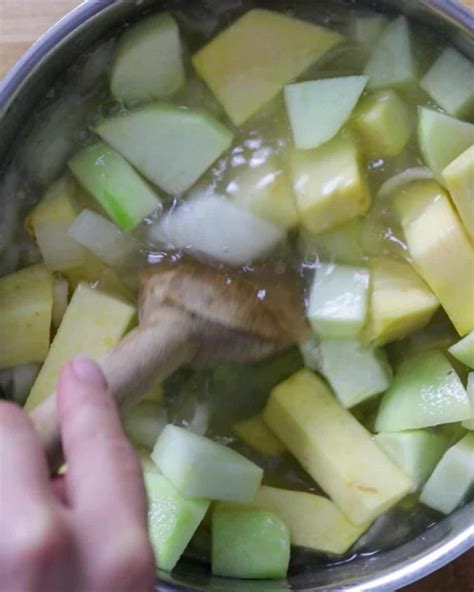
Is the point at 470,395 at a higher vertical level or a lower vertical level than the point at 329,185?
lower

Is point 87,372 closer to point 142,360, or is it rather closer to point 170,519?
point 142,360

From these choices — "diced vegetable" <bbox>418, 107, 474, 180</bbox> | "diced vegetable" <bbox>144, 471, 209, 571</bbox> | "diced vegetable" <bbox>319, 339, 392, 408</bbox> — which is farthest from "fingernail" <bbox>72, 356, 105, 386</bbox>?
"diced vegetable" <bbox>418, 107, 474, 180</bbox>

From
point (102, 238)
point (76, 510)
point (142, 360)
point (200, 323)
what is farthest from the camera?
point (102, 238)

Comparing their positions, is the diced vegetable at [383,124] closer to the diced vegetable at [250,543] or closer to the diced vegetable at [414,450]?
the diced vegetable at [414,450]

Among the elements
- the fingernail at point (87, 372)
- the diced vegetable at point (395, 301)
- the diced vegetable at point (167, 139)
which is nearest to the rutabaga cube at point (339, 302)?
the diced vegetable at point (395, 301)

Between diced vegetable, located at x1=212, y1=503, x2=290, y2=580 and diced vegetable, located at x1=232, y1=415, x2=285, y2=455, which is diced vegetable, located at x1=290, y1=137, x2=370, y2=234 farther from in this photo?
diced vegetable, located at x1=212, y1=503, x2=290, y2=580

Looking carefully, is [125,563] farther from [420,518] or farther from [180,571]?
[420,518]

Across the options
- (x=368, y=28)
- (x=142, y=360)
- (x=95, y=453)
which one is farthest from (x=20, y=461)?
(x=368, y=28)
